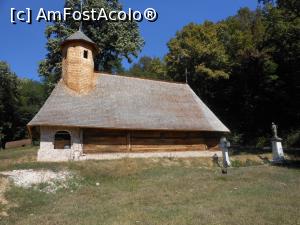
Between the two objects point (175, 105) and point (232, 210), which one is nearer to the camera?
point (232, 210)

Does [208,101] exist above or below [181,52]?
below

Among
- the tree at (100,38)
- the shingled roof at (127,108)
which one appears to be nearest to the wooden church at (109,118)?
the shingled roof at (127,108)

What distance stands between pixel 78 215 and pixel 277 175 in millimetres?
10007

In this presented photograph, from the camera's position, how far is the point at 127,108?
22.7 m

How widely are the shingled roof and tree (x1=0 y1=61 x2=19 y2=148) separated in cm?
2334

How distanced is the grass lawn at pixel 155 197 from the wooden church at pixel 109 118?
219 cm

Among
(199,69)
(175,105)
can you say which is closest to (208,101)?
(199,69)

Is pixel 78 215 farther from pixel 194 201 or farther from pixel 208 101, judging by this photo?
pixel 208 101

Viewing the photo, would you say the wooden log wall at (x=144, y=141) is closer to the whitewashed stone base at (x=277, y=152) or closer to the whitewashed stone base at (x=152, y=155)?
the whitewashed stone base at (x=152, y=155)

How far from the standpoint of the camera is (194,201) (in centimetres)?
1143

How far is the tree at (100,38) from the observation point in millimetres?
32250

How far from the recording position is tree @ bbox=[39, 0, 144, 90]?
1270 inches

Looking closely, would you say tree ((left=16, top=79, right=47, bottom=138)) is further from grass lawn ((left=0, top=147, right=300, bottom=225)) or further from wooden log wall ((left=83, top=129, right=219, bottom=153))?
grass lawn ((left=0, top=147, right=300, bottom=225))

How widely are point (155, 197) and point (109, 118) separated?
9.59m
